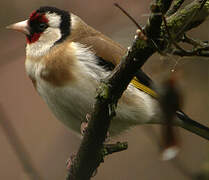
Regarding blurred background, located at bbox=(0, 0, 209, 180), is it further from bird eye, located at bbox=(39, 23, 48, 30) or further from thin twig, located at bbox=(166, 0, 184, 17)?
thin twig, located at bbox=(166, 0, 184, 17)

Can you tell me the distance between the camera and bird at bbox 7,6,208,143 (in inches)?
133

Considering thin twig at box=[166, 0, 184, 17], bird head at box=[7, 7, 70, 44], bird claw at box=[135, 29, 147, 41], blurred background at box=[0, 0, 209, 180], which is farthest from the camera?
blurred background at box=[0, 0, 209, 180]

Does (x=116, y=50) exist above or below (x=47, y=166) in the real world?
above

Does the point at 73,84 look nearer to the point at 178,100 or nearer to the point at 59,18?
the point at 59,18

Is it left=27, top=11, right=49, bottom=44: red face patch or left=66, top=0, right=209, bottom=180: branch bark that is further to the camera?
left=27, top=11, right=49, bottom=44: red face patch

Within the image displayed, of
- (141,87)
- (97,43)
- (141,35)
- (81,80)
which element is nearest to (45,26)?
(97,43)

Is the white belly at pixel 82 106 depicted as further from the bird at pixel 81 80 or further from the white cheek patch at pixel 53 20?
the white cheek patch at pixel 53 20

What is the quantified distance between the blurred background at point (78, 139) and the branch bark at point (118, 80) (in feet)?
3.91

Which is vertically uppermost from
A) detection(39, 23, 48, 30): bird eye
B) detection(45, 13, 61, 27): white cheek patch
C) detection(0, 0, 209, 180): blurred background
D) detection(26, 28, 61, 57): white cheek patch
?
detection(45, 13, 61, 27): white cheek patch

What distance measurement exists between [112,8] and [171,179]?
1.82 meters

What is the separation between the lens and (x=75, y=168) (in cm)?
292

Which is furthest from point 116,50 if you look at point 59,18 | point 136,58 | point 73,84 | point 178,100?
point 178,100

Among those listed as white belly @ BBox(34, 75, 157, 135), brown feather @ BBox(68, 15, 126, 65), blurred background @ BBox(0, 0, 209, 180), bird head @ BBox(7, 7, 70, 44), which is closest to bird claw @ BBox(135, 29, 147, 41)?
white belly @ BBox(34, 75, 157, 135)

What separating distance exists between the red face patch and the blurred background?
558mm
